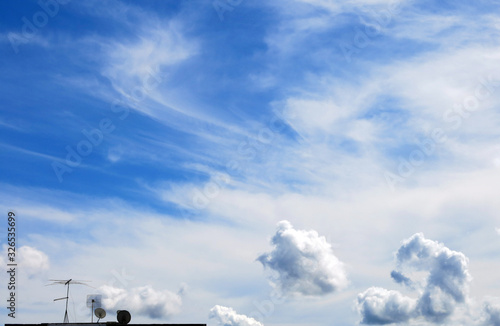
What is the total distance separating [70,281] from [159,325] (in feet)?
30.2

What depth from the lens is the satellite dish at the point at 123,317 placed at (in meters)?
42.0

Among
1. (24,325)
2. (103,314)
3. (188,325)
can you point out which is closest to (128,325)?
(103,314)

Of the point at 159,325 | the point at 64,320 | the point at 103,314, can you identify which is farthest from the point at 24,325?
the point at 159,325

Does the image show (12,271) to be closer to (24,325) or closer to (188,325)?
(24,325)

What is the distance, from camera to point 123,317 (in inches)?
1662

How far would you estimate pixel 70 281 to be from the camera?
44.7 meters

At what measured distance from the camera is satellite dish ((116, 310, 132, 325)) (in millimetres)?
42000

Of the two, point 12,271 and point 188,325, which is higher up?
point 12,271

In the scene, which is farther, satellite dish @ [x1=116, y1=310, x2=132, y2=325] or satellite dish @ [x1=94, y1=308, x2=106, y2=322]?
satellite dish @ [x1=94, y1=308, x2=106, y2=322]

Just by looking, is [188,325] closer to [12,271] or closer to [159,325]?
[159,325]

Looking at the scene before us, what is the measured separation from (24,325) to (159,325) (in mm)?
10491

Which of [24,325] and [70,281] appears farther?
[70,281]

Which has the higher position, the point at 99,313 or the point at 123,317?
the point at 99,313

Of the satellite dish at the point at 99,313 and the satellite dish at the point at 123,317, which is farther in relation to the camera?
the satellite dish at the point at 99,313
